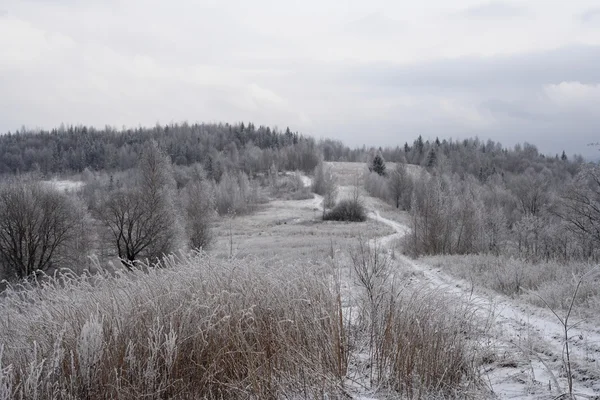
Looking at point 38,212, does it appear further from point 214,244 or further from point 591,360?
point 591,360

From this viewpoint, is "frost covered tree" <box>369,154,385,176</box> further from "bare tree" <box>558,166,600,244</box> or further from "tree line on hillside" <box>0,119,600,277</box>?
"bare tree" <box>558,166,600,244</box>

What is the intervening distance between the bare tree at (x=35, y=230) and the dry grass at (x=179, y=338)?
29.7m

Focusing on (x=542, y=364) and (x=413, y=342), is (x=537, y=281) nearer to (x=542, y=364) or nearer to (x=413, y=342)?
(x=542, y=364)

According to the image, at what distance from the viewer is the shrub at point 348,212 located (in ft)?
194

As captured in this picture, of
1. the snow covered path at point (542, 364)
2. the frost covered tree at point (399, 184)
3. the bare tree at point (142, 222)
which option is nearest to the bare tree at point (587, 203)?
the snow covered path at point (542, 364)

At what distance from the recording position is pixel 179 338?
4410mm

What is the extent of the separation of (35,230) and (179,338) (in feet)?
109

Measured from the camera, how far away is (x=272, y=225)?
56.4 m

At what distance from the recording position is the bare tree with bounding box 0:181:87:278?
101 feet

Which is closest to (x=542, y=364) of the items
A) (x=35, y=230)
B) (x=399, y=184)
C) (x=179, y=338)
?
(x=179, y=338)

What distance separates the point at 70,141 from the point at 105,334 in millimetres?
140739

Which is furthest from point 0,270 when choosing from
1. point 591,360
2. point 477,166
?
point 477,166

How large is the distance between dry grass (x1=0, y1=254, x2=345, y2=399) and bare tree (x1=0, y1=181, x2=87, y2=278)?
97.5ft

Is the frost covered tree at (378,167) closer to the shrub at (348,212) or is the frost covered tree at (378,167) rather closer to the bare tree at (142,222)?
the shrub at (348,212)
